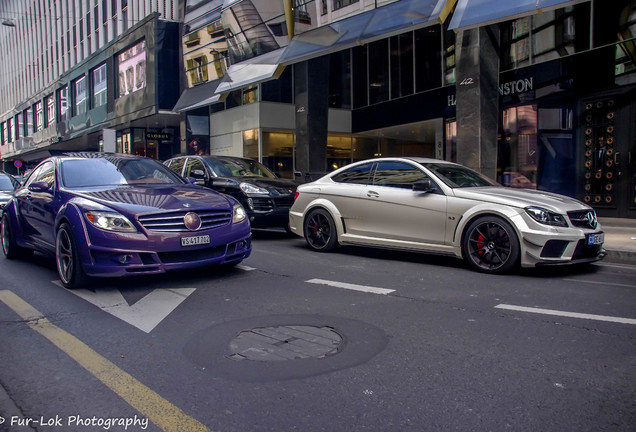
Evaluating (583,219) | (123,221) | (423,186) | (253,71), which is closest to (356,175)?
(423,186)

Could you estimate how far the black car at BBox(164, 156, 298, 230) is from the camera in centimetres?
1038

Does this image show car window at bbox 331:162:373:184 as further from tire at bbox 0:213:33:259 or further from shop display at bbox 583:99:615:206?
shop display at bbox 583:99:615:206

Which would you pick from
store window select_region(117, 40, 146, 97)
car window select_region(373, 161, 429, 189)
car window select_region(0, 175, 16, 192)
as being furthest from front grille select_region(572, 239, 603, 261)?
store window select_region(117, 40, 146, 97)

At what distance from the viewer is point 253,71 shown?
2066 centimetres

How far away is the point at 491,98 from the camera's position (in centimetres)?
1409

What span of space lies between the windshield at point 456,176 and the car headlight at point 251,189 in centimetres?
364

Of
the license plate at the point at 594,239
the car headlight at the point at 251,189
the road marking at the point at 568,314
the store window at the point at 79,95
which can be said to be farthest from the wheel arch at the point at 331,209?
the store window at the point at 79,95

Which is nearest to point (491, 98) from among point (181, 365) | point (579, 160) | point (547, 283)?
point (579, 160)

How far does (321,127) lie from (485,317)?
15920 mm

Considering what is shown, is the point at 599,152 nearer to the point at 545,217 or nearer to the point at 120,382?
the point at 545,217

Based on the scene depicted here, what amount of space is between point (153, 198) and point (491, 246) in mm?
4186

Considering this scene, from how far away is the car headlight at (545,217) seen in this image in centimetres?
654

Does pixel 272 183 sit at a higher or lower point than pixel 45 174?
lower

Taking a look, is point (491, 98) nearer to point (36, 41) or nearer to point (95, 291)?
point (95, 291)
